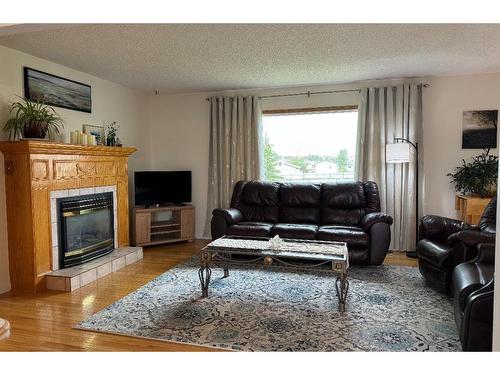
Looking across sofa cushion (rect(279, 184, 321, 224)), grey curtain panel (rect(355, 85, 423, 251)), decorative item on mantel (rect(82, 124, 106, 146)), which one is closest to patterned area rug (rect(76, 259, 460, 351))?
sofa cushion (rect(279, 184, 321, 224))

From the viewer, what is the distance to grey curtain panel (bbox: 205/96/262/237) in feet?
17.6

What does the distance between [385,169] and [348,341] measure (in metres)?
3.12

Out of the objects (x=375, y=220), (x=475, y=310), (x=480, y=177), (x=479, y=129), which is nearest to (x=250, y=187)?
(x=375, y=220)

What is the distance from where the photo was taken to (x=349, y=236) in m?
3.94

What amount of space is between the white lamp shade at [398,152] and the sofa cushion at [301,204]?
3.41ft

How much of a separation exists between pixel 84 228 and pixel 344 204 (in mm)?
3305

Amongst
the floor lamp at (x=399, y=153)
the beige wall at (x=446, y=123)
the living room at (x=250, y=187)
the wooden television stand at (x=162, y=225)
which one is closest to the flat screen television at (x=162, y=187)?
the living room at (x=250, y=187)

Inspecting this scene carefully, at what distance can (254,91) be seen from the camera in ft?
17.6

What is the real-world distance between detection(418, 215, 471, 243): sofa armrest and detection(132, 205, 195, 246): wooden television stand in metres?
3.36

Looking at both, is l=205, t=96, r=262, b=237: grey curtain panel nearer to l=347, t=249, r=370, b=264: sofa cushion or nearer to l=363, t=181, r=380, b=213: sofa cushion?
l=363, t=181, r=380, b=213: sofa cushion

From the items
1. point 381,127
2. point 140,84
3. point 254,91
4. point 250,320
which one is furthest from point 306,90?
point 250,320

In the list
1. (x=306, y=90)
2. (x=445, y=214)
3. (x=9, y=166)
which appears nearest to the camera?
(x=9, y=166)

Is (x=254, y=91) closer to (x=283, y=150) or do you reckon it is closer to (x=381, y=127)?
(x=283, y=150)

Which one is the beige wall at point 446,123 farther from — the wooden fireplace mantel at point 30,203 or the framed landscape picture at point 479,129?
the wooden fireplace mantel at point 30,203
